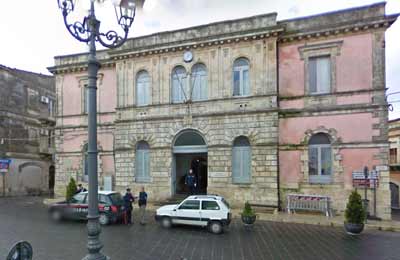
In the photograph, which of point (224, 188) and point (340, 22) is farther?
point (224, 188)

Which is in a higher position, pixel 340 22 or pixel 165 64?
pixel 340 22

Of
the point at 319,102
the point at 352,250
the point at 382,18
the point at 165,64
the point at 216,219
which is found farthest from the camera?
the point at 165,64

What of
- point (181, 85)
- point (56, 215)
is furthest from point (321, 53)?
point (56, 215)

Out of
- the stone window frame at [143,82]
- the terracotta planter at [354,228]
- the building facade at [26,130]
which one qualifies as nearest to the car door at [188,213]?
the terracotta planter at [354,228]

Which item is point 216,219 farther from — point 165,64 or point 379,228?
point 165,64

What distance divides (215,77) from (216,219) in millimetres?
8820

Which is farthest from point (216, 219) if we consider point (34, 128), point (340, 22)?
point (34, 128)

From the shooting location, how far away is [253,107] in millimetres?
15914

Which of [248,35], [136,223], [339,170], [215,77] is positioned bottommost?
[136,223]

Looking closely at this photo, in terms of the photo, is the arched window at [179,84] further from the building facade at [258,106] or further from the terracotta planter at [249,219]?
the terracotta planter at [249,219]

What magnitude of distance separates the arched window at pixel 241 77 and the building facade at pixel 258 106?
0.06 m

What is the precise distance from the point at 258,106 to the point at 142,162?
317 inches

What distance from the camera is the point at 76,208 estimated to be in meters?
12.5

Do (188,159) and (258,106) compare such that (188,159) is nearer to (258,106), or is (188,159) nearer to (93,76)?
(258,106)
